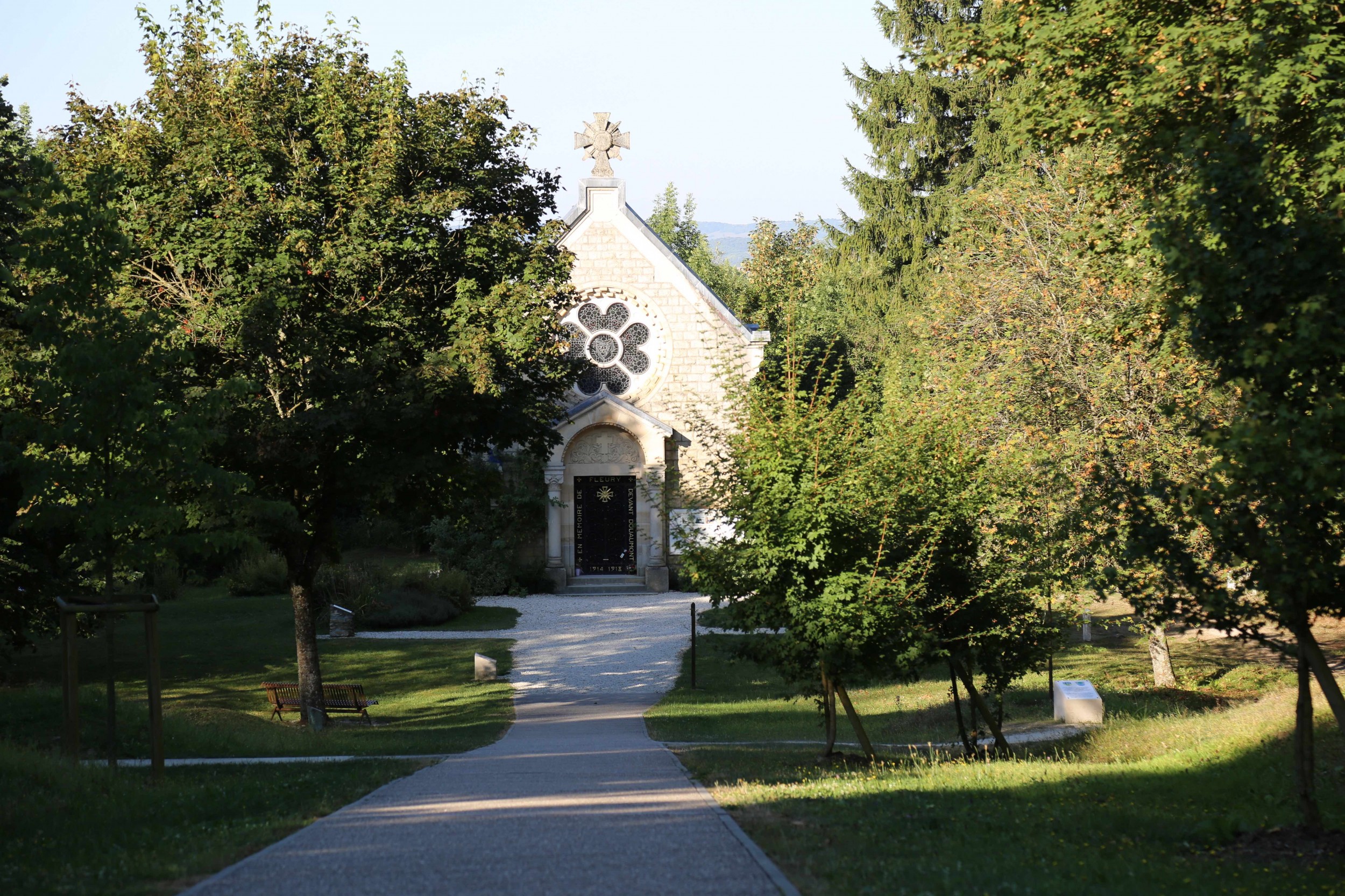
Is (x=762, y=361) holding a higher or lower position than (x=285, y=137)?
lower

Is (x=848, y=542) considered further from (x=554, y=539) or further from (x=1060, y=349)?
(x=554, y=539)

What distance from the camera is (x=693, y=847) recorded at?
732 cm

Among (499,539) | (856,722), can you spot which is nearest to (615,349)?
(499,539)

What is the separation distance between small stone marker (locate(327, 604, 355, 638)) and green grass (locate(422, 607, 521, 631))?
1.98m

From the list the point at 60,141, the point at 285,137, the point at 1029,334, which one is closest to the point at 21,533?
the point at 60,141

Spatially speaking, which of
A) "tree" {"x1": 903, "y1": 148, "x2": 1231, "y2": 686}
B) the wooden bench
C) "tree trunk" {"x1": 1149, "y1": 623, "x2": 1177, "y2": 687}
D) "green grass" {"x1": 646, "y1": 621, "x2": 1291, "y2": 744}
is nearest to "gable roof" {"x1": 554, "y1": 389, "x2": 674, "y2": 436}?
"tree" {"x1": 903, "y1": 148, "x2": 1231, "y2": 686}

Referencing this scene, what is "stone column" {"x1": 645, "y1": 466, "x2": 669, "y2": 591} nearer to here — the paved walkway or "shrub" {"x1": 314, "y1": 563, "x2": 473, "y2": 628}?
"shrub" {"x1": 314, "y1": 563, "x2": 473, "y2": 628}

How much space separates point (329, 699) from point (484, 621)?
11272 mm

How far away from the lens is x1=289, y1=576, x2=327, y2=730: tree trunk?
18.0m

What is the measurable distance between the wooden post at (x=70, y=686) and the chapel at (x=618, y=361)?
23.4 meters

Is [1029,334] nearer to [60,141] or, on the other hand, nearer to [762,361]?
[762,361]

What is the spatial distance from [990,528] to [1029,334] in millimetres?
5294

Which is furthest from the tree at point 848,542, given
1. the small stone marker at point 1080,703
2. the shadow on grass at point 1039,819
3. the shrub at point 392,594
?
the shrub at point 392,594

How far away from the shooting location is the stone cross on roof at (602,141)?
3600cm
